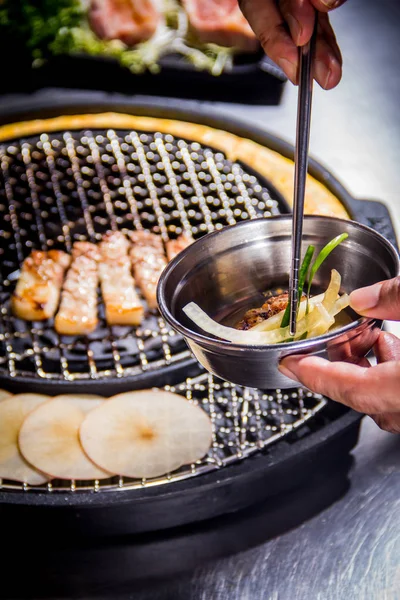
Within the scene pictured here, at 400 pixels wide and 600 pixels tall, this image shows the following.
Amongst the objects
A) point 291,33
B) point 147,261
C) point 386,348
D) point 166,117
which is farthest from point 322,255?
point 166,117

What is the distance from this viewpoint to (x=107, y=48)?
15.9 ft

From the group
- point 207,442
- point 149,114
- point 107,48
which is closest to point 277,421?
point 207,442

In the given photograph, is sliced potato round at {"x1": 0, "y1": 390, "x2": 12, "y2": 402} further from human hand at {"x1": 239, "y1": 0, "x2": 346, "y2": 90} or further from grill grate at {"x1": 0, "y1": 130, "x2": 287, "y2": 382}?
human hand at {"x1": 239, "y1": 0, "x2": 346, "y2": 90}

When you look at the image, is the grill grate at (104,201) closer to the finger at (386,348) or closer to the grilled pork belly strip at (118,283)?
the grilled pork belly strip at (118,283)

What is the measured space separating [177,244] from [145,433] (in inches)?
43.5

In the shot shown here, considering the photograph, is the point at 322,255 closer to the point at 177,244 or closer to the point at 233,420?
the point at 233,420

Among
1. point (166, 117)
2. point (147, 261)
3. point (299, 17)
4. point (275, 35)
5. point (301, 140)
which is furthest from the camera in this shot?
point (166, 117)

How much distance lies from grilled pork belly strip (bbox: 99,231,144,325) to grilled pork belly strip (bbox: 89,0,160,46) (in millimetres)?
2093

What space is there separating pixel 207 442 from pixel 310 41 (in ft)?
4.54

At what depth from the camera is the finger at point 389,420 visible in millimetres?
1875

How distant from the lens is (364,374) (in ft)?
5.68

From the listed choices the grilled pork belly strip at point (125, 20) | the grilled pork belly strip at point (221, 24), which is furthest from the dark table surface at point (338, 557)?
the grilled pork belly strip at point (125, 20)

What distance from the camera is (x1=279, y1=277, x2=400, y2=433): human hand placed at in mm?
1704

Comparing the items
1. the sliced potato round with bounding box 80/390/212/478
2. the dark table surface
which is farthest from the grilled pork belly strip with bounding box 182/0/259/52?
the sliced potato round with bounding box 80/390/212/478
